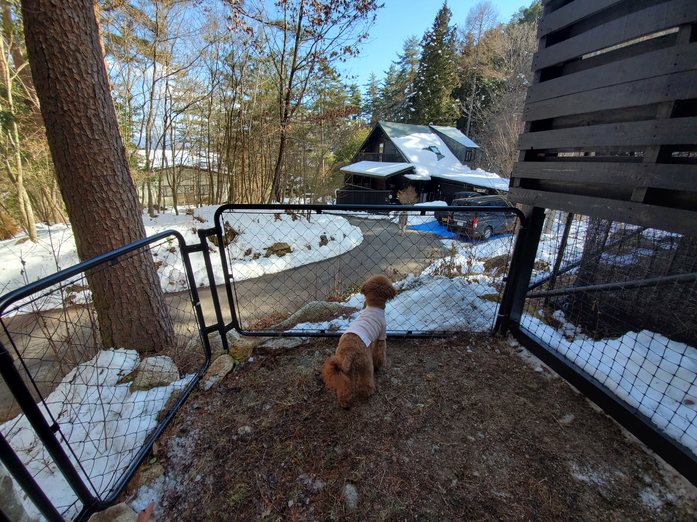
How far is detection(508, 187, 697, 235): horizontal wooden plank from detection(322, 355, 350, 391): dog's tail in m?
1.63

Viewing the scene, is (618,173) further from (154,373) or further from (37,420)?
(154,373)

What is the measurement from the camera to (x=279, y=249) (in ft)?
24.5

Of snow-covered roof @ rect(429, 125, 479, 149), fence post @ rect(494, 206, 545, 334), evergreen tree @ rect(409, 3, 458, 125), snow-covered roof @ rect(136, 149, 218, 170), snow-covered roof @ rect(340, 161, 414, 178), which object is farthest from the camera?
evergreen tree @ rect(409, 3, 458, 125)

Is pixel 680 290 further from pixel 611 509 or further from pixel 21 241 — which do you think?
pixel 21 241

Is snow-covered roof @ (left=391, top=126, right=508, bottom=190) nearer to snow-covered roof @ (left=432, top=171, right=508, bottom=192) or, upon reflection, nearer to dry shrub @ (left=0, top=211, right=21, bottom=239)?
snow-covered roof @ (left=432, top=171, right=508, bottom=192)

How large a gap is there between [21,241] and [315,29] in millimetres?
8536

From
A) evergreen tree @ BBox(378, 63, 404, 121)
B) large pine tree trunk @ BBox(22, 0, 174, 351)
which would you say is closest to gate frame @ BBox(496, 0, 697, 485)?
large pine tree trunk @ BBox(22, 0, 174, 351)

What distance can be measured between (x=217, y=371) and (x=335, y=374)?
2.98ft

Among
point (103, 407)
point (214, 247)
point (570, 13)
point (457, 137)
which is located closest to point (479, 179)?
point (457, 137)

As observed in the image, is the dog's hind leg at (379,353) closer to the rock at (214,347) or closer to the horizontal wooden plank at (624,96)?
the rock at (214,347)

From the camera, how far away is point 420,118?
70.1 ft

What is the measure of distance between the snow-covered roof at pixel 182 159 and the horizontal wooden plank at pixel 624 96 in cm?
1124

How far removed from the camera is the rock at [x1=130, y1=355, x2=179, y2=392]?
1.87 metres

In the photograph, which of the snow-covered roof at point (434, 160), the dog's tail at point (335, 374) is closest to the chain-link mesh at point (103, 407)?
the dog's tail at point (335, 374)
